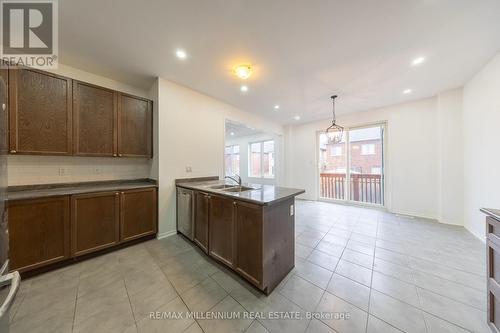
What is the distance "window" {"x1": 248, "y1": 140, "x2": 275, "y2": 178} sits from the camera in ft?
23.3

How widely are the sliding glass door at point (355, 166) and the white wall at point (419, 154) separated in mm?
257

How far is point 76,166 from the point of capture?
257cm

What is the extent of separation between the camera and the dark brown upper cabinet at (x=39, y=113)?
1.89 meters

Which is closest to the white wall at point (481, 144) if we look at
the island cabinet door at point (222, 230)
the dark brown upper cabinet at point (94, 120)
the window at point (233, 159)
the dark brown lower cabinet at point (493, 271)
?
the dark brown lower cabinet at point (493, 271)

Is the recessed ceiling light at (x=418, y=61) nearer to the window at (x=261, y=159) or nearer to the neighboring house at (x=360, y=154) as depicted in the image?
the neighboring house at (x=360, y=154)

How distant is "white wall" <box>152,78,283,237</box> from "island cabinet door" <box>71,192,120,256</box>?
2.05ft

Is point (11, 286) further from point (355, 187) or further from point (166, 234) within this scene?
point (355, 187)

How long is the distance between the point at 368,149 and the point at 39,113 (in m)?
6.62

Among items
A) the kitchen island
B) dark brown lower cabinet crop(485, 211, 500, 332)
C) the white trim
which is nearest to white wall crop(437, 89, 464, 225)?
dark brown lower cabinet crop(485, 211, 500, 332)

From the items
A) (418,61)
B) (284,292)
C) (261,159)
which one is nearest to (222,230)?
(284,292)

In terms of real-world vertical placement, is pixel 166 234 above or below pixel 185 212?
below

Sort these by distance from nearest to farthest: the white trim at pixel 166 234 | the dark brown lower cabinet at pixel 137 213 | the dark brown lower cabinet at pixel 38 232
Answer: the dark brown lower cabinet at pixel 38 232, the dark brown lower cabinet at pixel 137 213, the white trim at pixel 166 234

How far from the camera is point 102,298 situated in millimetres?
1555

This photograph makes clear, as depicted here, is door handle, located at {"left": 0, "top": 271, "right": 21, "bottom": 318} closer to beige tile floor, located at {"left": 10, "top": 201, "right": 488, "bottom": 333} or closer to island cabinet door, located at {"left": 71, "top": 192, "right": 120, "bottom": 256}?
beige tile floor, located at {"left": 10, "top": 201, "right": 488, "bottom": 333}
